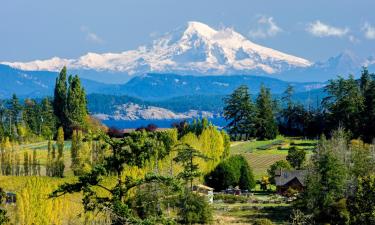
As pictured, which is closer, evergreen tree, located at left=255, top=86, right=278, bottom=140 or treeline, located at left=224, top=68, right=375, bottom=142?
treeline, located at left=224, top=68, right=375, bottom=142

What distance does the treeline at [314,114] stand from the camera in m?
103

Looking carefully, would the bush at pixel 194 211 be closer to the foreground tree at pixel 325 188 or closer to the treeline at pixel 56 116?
the foreground tree at pixel 325 188

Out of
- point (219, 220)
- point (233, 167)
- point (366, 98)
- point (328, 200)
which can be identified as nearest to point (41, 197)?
point (219, 220)

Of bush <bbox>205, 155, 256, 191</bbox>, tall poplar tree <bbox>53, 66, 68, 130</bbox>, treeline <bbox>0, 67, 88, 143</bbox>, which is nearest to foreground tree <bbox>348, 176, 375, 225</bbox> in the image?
bush <bbox>205, 155, 256, 191</bbox>

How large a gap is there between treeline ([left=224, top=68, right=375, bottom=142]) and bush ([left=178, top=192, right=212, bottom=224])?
163 ft

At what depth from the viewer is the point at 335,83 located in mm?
122000

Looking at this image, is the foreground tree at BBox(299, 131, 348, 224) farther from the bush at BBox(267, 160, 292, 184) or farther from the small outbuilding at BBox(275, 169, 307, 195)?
the bush at BBox(267, 160, 292, 184)

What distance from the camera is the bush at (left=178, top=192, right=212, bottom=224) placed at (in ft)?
170

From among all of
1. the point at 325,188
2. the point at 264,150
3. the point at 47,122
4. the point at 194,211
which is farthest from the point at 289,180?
the point at 47,122

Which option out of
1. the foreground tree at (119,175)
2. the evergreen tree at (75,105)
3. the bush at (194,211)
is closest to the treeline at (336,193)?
the bush at (194,211)

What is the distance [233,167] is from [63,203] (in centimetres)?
3298

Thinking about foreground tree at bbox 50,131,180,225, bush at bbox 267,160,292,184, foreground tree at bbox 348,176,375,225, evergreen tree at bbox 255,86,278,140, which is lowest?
foreground tree at bbox 348,176,375,225

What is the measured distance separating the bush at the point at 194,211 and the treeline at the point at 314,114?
163ft

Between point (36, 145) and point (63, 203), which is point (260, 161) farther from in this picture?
point (63, 203)
